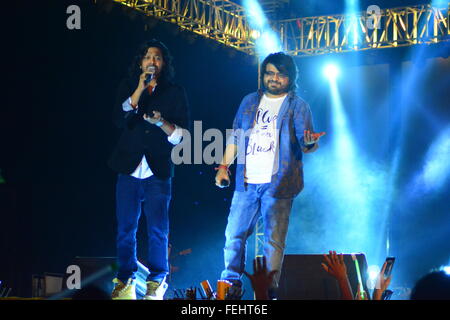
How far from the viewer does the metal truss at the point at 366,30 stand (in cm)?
924

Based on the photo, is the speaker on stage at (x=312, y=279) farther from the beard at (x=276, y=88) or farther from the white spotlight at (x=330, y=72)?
the white spotlight at (x=330, y=72)

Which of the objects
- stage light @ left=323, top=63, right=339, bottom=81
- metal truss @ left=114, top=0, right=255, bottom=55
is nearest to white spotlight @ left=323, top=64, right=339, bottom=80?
stage light @ left=323, top=63, right=339, bottom=81

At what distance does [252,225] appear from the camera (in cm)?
474

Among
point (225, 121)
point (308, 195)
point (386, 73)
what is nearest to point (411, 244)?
point (308, 195)

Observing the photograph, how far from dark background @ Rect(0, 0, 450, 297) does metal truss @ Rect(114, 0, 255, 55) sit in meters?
0.14

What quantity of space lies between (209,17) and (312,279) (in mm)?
4943

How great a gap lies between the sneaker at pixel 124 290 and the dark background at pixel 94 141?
66.2 inches

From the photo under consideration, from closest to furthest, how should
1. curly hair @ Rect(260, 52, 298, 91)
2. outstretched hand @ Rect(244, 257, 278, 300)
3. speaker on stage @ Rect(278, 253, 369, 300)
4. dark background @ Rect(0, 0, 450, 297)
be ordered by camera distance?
1. outstretched hand @ Rect(244, 257, 278, 300)
2. speaker on stage @ Rect(278, 253, 369, 300)
3. curly hair @ Rect(260, 52, 298, 91)
4. dark background @ Rect(0, 0, 450, 297)

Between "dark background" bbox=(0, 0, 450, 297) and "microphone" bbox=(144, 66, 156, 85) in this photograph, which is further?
"dark background" bbox=(0, 0, 450, 297)

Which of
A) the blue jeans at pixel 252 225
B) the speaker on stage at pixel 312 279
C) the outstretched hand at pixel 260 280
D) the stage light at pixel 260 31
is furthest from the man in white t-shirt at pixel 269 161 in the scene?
the stage light at pixel 260 31

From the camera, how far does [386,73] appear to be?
10344mm

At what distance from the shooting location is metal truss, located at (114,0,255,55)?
7.41 metres

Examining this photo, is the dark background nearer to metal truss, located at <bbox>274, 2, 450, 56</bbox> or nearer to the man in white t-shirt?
metal truss, located at <bbox>274, 2, 450, 56</bbox>

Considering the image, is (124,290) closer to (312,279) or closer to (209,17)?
(312,279)
